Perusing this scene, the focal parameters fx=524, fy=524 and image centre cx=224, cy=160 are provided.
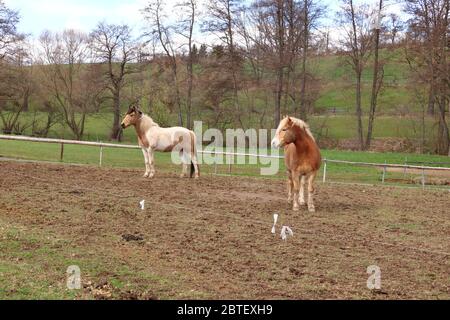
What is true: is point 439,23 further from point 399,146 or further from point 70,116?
point 70,116

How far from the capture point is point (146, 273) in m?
5.57

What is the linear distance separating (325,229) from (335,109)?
45.2 m

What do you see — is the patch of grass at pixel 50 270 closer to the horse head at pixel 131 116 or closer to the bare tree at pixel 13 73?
the horse head at pixel 131 116

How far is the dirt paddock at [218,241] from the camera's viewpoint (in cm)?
525

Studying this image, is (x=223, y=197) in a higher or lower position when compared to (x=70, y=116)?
lower

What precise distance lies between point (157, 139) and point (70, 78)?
3131 centimetres

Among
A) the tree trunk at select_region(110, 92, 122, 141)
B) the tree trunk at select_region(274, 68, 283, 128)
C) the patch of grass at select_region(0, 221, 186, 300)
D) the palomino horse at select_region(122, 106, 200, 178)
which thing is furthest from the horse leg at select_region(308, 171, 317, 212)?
the tree trunk at select_region(110, 92, 122, 141)

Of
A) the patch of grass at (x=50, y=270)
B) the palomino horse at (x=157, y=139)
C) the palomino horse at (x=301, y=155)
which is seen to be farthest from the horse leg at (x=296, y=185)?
the palomino horse at (x=157, y=139)

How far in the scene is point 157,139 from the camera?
15.1 m

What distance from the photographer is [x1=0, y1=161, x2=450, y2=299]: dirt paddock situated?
17.2 ft

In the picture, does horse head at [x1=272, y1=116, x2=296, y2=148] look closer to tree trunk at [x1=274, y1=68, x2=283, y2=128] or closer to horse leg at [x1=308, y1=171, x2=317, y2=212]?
horse leg at [x1=308, y1=171, x2=317, y2=212]

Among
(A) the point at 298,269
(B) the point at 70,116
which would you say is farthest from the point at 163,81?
(A) the point at 298,269

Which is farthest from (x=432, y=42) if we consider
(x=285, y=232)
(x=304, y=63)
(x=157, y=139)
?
(x=285, y=232)

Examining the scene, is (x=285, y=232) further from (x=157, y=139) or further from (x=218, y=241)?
(x=157, y=139)
